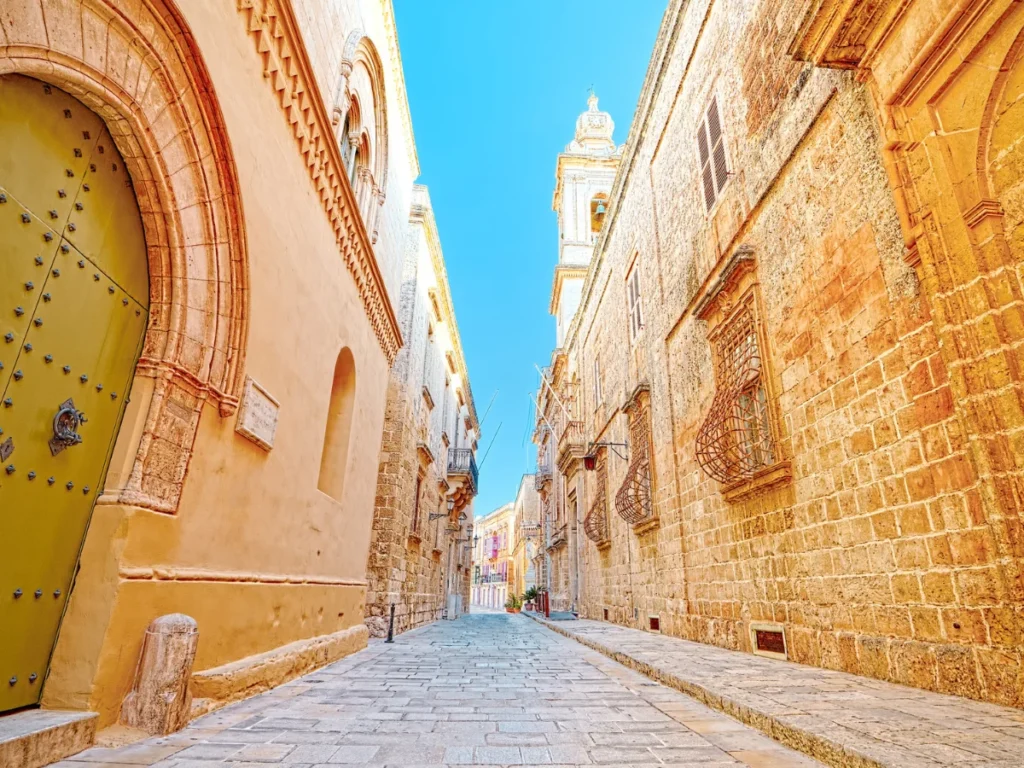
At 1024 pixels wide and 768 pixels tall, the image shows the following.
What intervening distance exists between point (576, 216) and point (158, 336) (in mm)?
24406

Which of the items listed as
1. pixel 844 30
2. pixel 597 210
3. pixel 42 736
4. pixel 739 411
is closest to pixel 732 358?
pixel 739 411

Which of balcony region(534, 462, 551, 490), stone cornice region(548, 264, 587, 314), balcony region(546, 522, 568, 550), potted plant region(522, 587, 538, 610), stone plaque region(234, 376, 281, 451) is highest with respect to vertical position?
stone cornice region(548, 264, 587, 314)

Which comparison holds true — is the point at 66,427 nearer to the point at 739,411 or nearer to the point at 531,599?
the point at 739,411

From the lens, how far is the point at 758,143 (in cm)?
607

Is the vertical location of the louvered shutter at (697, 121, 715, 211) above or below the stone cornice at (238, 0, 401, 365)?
above

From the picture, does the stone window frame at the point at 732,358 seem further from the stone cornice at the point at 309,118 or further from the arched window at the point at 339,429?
the stone cornice at the point at 309,118

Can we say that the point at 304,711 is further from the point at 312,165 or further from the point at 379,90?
the point at 379,90

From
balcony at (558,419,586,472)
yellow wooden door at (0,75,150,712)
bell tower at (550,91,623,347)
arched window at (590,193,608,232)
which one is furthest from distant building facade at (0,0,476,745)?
arched window at (590,193,608,232)

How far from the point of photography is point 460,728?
296cm

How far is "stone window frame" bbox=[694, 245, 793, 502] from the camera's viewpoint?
541 cm

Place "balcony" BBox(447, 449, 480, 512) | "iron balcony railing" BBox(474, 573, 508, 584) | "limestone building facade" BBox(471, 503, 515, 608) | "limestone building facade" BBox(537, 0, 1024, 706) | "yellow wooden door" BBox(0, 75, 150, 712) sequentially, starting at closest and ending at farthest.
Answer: "yellow wooden door" BBox(0, 75, 150, 712), "limestone building facade" BBox(537, 0, 1024, 706), "balcony" BBox(447, 449, 480, 512), "limestone building facade" BBox(471, 503, 515, 608), "iron balcony railing" BBox(474, 573, 508, 584)

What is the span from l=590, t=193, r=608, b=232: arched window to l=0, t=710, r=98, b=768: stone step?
25840mm

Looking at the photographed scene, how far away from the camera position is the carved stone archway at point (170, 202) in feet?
8.46

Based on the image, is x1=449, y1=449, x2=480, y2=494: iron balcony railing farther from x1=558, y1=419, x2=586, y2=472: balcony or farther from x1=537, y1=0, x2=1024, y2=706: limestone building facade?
x1=537, y1=0, x2=1024, y2=706: limestone building facade
